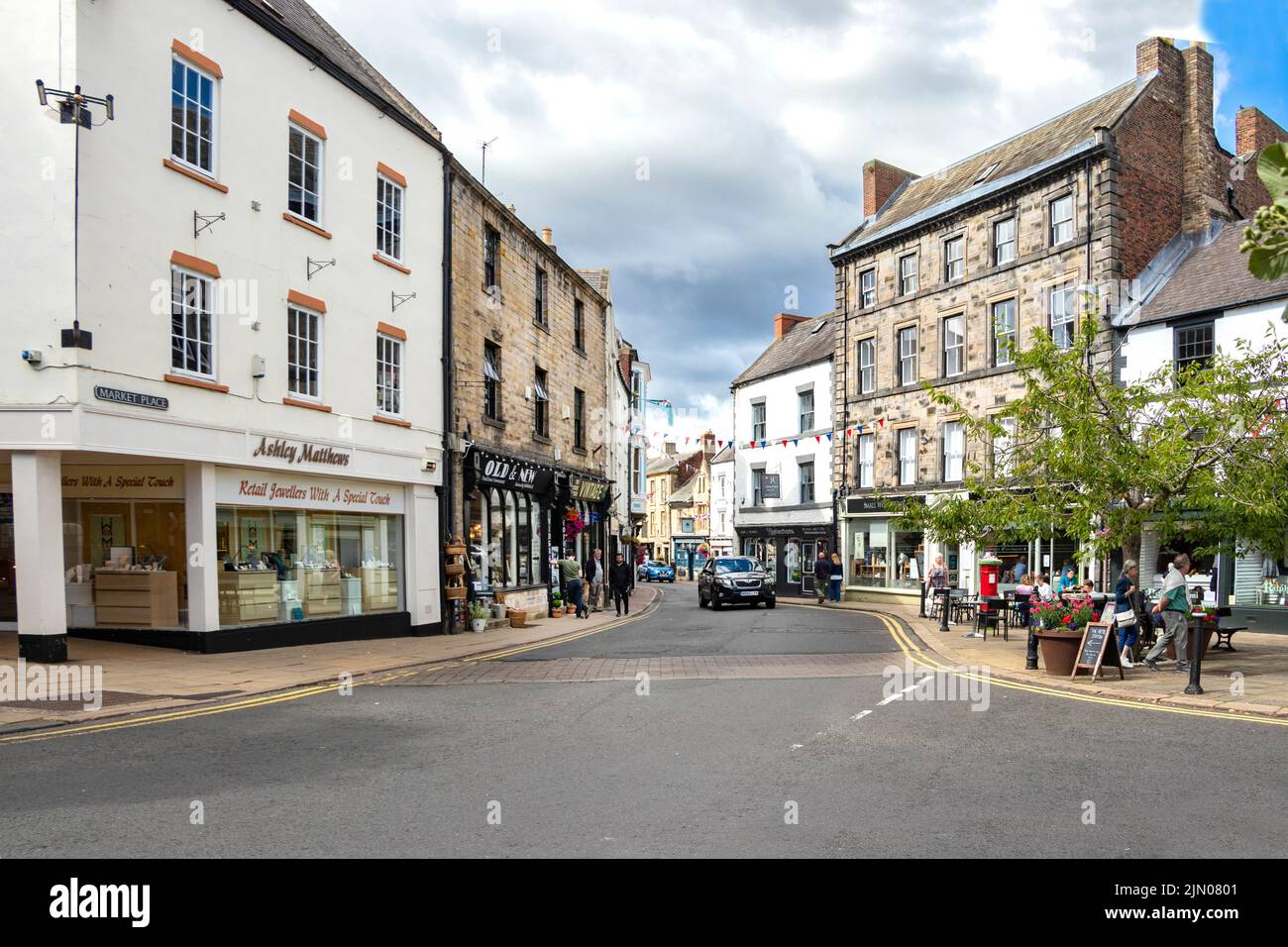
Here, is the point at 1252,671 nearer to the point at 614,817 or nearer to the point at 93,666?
the point at 614,817

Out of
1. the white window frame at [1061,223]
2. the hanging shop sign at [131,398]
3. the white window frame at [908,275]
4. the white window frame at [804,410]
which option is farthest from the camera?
the white window frame at [804,410]

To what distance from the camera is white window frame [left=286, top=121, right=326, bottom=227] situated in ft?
55.4

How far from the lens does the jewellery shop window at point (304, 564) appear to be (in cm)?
1568

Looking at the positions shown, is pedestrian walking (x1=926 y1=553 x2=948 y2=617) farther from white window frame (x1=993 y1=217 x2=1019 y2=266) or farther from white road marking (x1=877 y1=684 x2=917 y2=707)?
white road marking (x1=877 y1=684 x2=917 y2=707)

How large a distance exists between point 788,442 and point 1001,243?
43.4 feet

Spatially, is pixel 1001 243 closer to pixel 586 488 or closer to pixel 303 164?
pixel 586 488

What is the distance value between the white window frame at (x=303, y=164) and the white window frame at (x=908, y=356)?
71.9ft

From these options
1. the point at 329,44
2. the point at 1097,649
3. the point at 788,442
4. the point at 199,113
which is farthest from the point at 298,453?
the point at 788,442

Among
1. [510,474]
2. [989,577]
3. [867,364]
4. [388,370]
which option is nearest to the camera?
[388,370]

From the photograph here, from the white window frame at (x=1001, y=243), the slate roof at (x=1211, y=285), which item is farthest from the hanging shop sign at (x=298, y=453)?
the white window frame at (x=1001, y=243)

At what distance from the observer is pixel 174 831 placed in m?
5.72

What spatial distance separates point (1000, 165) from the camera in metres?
32.1

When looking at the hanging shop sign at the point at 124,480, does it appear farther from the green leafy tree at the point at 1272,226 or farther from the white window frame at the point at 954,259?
the white window frame at the point at 954,259
